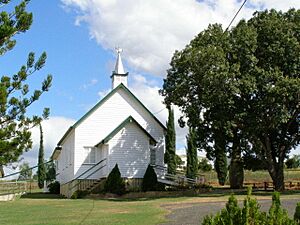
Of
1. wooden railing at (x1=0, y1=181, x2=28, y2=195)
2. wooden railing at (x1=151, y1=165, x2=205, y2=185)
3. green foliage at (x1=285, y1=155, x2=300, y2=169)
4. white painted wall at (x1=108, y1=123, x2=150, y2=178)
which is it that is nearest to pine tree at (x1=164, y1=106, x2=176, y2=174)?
wooden railing at (x1=151, y1=165, x2=205, y2=185)

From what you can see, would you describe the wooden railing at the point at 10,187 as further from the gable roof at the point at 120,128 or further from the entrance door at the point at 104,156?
the gable roof at the point at 120,128

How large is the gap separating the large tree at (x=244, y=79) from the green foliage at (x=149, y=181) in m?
5.03

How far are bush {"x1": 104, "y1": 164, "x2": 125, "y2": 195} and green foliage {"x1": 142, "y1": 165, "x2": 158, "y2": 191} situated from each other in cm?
179

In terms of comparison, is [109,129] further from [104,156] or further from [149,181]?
[149,181]

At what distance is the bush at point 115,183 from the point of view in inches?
1303

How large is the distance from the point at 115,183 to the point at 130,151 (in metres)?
3.39

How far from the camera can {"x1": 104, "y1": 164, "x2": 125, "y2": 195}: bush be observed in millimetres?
33094

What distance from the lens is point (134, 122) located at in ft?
119

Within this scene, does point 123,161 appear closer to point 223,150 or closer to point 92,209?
point 223,150

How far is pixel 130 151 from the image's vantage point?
35.8m

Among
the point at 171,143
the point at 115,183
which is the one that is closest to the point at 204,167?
the point at 171,143

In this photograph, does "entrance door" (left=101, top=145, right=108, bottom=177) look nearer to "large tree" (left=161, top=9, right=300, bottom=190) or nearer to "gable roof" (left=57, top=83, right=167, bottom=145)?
"gable roof" (left=57, top=83, right=167, bottom=145)

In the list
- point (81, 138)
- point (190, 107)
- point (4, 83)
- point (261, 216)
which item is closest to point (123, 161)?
point (81, 138)

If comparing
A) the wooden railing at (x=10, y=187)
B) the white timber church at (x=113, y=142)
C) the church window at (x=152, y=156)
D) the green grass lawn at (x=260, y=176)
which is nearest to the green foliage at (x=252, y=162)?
the white timber church at (x=113, y=142)
